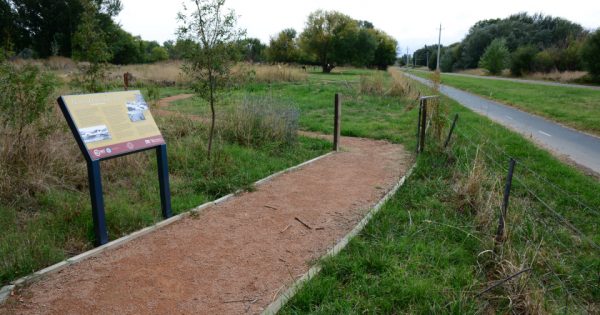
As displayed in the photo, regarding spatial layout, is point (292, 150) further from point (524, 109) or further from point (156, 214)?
point (524, 109)

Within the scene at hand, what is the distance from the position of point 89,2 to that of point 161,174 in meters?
3.49

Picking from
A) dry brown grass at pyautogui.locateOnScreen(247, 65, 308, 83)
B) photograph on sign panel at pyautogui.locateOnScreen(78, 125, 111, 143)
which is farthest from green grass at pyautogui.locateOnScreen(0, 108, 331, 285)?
dry brown grass at pyautogui.locateOnScreen(247, 65, 308, 83)

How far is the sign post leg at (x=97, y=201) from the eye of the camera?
4105 mm

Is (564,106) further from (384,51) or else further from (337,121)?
(384,51)

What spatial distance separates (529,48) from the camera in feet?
141

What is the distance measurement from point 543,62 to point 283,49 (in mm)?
30767

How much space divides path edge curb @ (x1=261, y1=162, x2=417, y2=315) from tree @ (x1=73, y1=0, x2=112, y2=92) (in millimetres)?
4865

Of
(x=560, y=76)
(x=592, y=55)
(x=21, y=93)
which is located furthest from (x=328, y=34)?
(x=21, y=93)

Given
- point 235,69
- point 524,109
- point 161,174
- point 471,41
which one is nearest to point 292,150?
point 235,69

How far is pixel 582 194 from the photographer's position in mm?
6289

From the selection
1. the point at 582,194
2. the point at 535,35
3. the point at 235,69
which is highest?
the point at 535,35

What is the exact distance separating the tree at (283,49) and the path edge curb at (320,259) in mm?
52277

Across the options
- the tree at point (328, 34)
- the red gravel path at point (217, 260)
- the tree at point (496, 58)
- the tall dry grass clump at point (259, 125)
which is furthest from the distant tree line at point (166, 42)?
the tree at point (496, 58)

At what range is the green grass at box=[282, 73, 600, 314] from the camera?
3301mm
